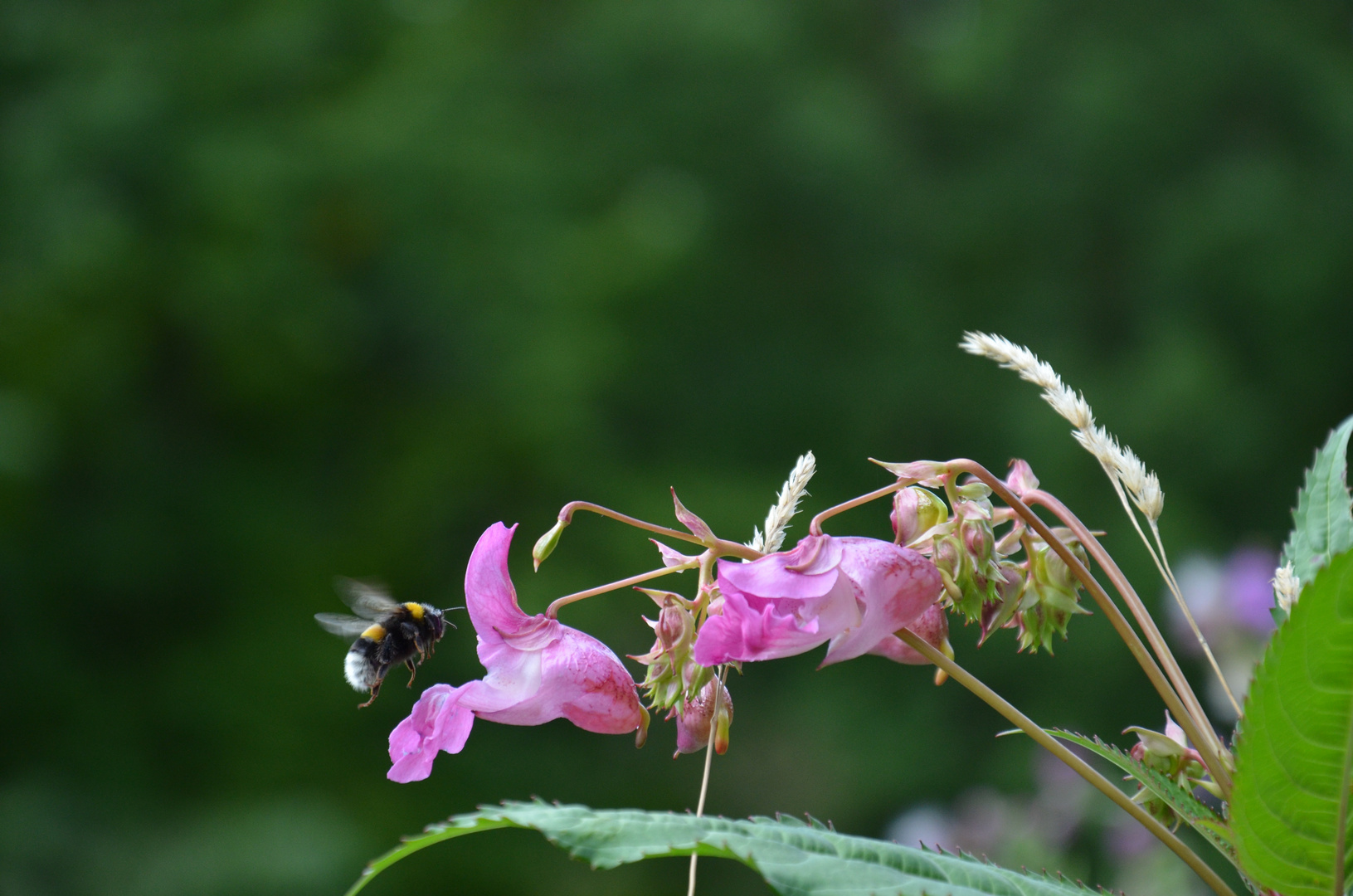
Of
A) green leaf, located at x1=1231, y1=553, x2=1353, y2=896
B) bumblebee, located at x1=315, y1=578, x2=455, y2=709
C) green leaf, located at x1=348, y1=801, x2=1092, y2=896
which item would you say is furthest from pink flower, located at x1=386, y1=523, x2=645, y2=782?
bumblebee, located at x1=315, y1=578, x2=455, y2=709

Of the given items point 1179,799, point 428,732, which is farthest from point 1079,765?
point 428,732

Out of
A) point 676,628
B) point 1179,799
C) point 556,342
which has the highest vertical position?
point 556,342

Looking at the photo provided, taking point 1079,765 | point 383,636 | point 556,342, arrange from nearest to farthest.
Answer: point 1079,765 → point 383,636 → point 556,342

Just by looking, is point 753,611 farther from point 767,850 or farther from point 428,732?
point 428,732

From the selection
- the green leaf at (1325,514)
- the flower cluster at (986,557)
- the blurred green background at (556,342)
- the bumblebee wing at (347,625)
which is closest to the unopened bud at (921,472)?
the flower cluster at (986,557)

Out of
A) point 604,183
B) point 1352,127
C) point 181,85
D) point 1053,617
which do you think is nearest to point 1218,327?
point 1352,127

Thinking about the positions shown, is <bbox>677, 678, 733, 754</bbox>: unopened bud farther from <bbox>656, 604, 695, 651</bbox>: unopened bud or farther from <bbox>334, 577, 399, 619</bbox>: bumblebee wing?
<bbox>334, 577, 399, 619</bbox>: bumblebee wing
